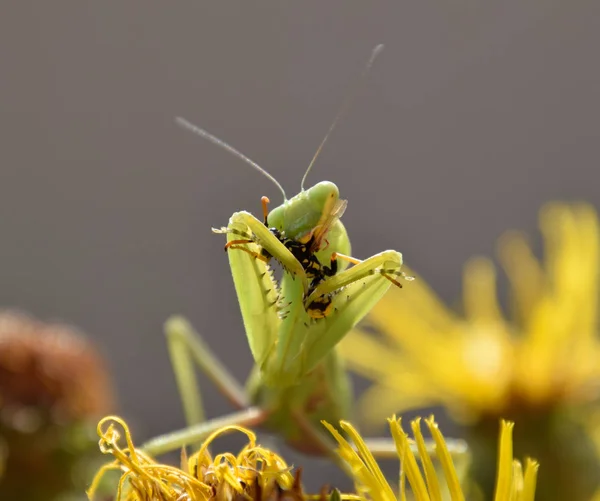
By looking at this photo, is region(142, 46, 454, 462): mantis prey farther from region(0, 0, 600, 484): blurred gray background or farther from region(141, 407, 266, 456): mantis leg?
region(0, 0, 600, 484): blurred gray background

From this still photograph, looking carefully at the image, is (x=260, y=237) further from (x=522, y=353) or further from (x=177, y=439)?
(x=522, y=353)

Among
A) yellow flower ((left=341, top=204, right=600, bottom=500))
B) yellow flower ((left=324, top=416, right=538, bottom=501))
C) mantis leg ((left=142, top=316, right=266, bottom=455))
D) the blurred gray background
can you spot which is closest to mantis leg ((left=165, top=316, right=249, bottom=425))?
mantis leg ((left=142, top=316, right=266, bottom=455))

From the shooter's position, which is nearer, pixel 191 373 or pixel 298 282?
pixel 298 282

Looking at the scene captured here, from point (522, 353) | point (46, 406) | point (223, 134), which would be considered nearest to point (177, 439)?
point (46, 406)

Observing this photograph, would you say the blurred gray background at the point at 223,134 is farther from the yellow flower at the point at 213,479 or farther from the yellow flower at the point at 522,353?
the yellow flower at the point at 213,479

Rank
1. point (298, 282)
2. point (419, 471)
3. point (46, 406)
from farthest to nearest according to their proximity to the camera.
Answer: point (46, 406)
point (298, 282)
point (419, 471)

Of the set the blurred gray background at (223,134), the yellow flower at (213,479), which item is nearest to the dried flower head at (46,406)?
the yellow flower at (213,479)
